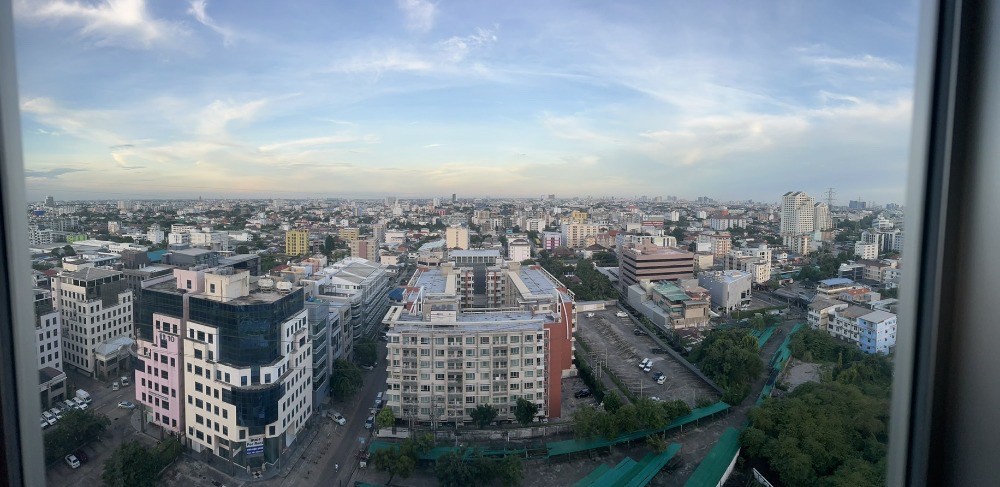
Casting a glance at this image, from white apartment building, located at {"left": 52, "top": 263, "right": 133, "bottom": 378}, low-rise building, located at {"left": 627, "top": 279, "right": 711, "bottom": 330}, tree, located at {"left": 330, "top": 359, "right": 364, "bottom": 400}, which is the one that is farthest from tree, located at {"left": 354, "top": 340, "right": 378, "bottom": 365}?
low-rise building, located at {"left": 627, "top": 279, "right": 711, "bottom": 330}

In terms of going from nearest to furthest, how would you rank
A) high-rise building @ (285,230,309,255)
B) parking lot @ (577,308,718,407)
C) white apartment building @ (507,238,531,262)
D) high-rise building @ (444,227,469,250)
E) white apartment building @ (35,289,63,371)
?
Result: white apartment building @ (35,289,63,371)
parking lot @ (577,308,718,407)
high-rise building @ (285,230,309,255)
white apartment building @ (507,238,531,262)
high-rise building @ (444,227,469,250)

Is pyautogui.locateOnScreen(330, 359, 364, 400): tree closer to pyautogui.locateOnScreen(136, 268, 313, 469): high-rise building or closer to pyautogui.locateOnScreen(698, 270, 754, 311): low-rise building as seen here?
pyautogui.locateOnScreen(136, 268, 313, 469): high-rise building

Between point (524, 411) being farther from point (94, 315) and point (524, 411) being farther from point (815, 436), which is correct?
point (94, 315)

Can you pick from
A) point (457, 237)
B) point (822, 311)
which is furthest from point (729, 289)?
point (457, 237)

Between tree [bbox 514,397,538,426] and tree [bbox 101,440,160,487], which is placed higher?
tree [bbox 101,440,160,487]

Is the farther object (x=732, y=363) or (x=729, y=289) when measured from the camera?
(x=729, y=289)

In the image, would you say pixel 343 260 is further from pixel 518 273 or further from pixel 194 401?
pixel 194 401
